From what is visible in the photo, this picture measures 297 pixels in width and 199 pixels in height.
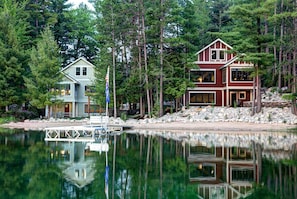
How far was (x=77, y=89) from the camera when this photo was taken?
140 ft

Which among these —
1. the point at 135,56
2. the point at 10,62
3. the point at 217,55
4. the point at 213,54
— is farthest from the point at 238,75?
the point at 10,62

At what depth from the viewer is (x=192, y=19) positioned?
36.8 meters

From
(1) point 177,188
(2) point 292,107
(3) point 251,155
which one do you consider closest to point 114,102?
(2) point 292,107

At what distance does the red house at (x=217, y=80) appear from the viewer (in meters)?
37.2

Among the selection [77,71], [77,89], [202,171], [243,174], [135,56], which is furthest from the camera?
[77,89]

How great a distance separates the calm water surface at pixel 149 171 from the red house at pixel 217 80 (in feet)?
68.1

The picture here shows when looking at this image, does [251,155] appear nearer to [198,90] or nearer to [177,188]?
[177,188]

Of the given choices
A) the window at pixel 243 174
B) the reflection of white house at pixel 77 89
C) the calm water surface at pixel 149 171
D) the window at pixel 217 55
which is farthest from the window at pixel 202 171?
the reflection of white house at pixel 77 89

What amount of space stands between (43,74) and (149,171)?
86.5 feet

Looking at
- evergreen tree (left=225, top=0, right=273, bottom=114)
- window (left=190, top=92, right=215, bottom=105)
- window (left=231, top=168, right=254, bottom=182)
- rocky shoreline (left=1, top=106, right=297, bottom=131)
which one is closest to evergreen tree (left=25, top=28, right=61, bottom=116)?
rocky shoreline (left=1, top=106, right=297, bottom=131)

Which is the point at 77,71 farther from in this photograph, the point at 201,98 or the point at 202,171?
the point at 202,171

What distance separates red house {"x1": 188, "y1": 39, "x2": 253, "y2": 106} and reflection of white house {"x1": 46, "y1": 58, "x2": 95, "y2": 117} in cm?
1184

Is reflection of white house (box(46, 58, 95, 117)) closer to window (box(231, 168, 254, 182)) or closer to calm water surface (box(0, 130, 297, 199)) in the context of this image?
calm water surface (box(0, 130, 297, 199))

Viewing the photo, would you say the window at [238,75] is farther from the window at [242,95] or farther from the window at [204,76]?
the window at [204,76]
